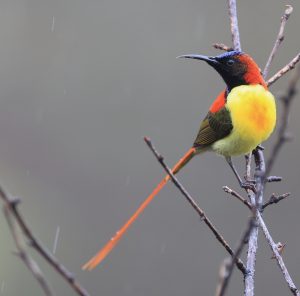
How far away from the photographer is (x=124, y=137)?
32.9 feet

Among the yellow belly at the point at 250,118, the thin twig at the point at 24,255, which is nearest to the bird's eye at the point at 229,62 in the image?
the yellow belly at the point at 250,118

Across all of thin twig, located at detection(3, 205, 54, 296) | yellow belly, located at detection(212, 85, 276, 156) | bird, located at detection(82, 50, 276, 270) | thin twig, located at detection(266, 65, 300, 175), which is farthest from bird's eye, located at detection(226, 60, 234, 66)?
thin twig, located at detection(3, 205, 54, 296)

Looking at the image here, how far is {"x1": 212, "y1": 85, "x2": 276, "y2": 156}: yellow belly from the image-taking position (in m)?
3.76

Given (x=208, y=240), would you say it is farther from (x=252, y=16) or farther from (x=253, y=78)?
(x=253, y=78)

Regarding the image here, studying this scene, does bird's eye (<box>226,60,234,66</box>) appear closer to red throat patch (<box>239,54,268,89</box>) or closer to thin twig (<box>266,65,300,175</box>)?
red throat patch (<box>239,54,268,89</box>)

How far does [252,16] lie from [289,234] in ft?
11.5

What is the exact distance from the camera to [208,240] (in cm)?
856

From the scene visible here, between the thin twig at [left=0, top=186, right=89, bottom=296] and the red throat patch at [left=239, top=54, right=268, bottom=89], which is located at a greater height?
the thin twig at [left=0, top=186, right=89, bottom=296]

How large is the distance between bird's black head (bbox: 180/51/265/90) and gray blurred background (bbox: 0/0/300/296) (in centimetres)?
334

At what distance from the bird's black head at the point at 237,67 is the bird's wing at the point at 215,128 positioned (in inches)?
6.8

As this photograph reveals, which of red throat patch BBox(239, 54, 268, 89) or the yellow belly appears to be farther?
red throat patch BBox(239, 54, 268, 89)

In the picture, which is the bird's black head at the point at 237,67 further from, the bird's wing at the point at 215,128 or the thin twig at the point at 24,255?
the thin twig at the point at 24,255

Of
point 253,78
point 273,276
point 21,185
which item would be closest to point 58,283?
point 21,185

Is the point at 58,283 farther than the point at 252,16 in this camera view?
No
